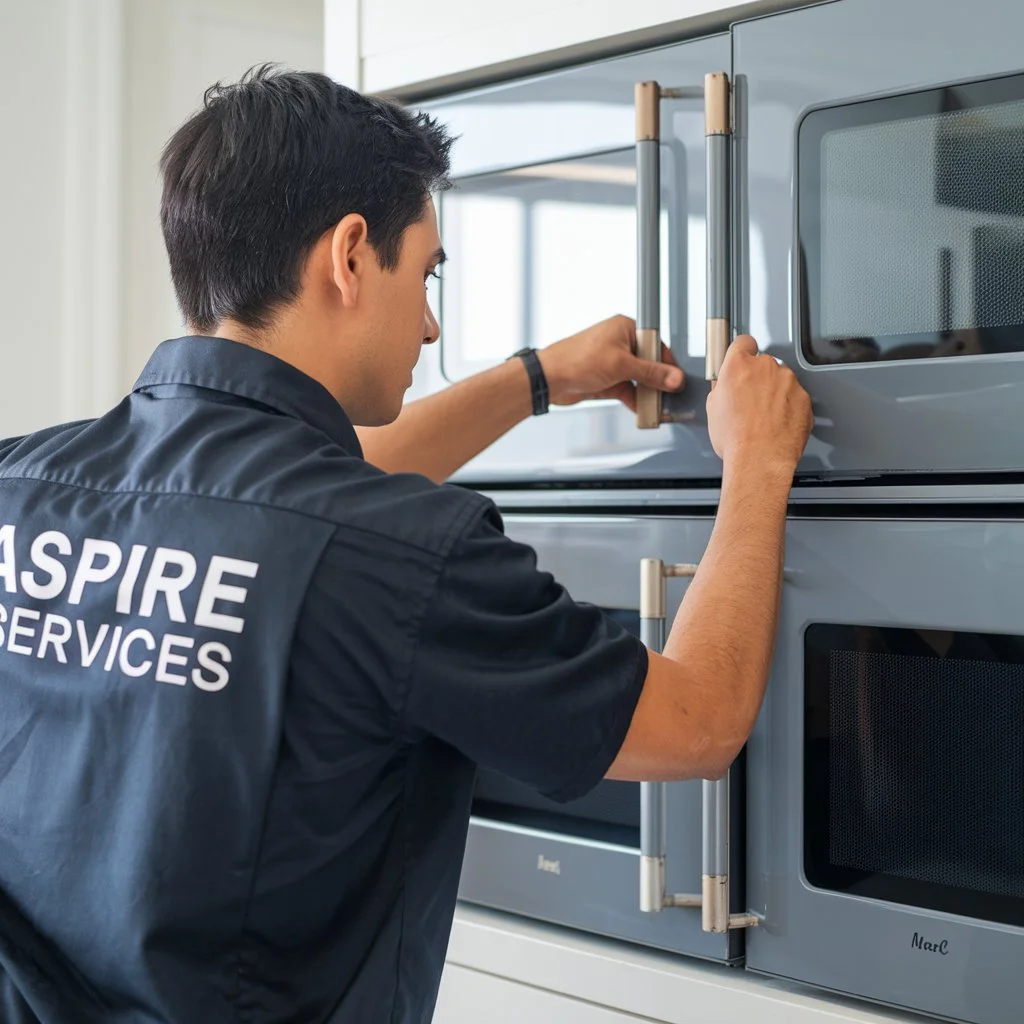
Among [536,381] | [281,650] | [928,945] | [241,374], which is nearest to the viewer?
[281,650]

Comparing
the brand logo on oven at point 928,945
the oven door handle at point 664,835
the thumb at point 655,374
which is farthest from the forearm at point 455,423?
the brand logo on oven at point 928,945

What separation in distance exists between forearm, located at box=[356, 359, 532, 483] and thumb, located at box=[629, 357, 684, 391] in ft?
0.40

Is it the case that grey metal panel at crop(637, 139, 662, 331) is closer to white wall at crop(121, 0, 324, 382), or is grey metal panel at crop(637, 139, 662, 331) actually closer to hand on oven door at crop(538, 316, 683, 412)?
hand on oven door at crop(538, 316, 683, 412)

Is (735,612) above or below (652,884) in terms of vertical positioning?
above

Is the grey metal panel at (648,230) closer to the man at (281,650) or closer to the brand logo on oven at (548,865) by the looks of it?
the man at (281,650)

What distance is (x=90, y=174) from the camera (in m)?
1.80

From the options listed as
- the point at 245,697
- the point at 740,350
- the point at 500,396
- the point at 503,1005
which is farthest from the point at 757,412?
the point at 503,1005

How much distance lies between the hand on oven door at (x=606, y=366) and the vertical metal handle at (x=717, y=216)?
0.19 ft

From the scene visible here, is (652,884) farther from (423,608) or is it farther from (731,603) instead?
(423,608)

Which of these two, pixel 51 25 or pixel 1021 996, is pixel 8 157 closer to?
pixel 51 25

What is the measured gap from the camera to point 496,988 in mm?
1271

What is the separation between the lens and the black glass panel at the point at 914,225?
0.99 metres

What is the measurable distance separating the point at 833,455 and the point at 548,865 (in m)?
0.49

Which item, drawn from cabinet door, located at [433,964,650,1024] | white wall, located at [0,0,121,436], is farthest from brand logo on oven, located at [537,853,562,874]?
white wall, located at [0,0,121,436]
